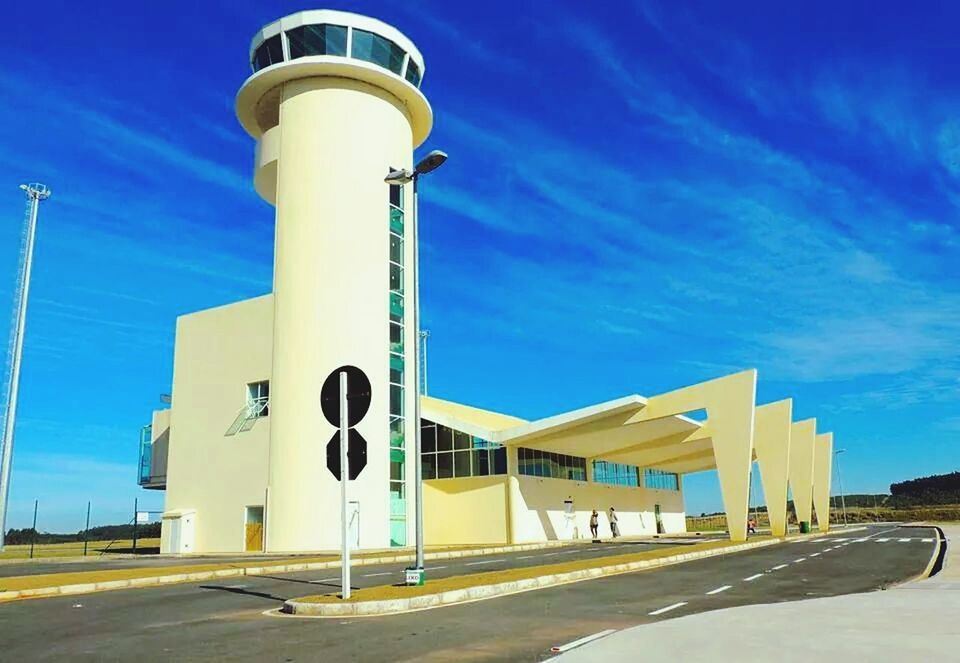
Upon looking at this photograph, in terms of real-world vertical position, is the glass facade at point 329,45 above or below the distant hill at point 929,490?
above

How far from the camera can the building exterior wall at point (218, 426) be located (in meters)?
35.8

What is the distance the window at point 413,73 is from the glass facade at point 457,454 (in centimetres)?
1787

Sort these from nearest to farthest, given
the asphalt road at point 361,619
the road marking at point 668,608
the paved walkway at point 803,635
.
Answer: the paved walkway at point 803,635 < the asphalt road at point 361,619 < the road marking at point 668,608

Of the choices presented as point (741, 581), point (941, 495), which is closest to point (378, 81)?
→ point (741, 581)

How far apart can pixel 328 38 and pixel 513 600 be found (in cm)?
3211

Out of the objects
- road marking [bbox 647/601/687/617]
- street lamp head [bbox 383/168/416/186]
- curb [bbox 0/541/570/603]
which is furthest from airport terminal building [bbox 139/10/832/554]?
road marking [bbox 647/601/687/617]

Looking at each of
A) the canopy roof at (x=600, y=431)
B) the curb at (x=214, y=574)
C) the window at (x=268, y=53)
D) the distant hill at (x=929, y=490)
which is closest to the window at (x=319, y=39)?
the window at (x=268, y=53)

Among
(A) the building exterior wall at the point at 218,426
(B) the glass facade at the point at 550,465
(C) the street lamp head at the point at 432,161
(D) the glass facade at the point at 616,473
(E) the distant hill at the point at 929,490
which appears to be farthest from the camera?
(E) the distant hill at the point at 929,490

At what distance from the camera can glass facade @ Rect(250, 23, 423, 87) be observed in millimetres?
38219

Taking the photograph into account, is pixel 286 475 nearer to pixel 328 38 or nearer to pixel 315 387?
pixel 315 387

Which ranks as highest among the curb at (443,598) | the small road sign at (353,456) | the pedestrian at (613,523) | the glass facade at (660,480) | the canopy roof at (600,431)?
the canopy roof at (600,431)

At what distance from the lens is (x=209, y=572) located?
68.5ft

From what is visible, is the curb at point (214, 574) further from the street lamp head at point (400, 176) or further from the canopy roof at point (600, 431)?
the street lamp head at point (400, 176)

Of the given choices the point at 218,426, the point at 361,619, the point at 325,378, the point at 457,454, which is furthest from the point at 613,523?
the point at 361,619
